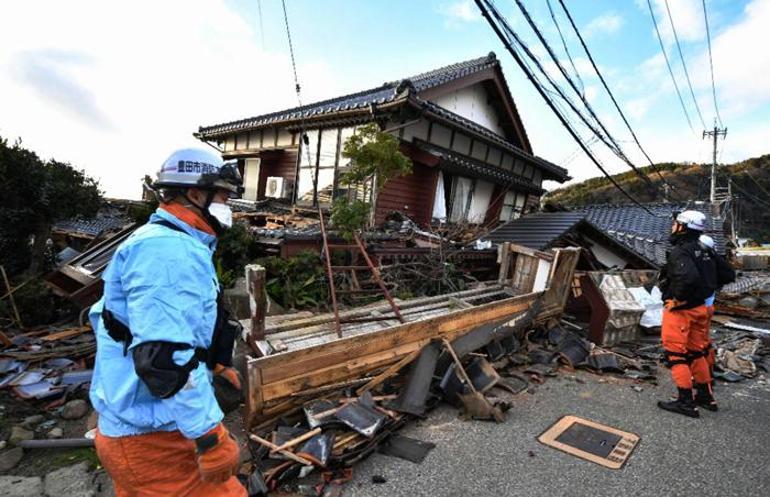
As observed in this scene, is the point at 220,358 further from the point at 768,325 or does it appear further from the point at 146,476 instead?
the point at 768,325

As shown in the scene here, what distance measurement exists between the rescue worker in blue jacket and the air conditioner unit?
1052 centimetres

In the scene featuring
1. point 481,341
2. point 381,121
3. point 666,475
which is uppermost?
point 381,121

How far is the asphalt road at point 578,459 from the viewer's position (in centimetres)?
323

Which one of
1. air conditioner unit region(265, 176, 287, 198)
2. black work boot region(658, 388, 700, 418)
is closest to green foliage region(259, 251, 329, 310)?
black work boot region(658, 388, 700, 418)

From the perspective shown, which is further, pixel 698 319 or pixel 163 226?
pixel 698 319

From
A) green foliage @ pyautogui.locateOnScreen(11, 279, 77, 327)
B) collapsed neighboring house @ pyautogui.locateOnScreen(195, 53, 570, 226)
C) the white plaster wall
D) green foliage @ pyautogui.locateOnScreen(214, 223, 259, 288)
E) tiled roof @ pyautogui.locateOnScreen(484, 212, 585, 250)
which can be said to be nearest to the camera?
green foliage @ pyautogui.locateOnScreen(11, 279, 77, 327)

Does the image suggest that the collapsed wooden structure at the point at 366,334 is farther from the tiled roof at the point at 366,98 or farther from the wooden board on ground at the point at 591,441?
the tiled roof at the point at 366,98

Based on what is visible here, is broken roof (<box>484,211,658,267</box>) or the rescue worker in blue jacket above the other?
broken roof (<box>484,211,658,267</box>)

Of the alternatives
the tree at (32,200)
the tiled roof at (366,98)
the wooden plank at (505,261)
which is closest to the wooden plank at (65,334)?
the tree at (32,200)

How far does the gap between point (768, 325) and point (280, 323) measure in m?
12.0

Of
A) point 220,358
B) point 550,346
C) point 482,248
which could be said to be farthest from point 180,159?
point 482,248

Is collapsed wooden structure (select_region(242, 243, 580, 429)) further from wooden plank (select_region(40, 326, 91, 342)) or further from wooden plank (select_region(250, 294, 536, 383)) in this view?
wooden plank (select_region(40, 326, 91, 342))

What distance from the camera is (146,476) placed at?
1.82m

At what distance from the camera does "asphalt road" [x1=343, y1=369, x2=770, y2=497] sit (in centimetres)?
323
